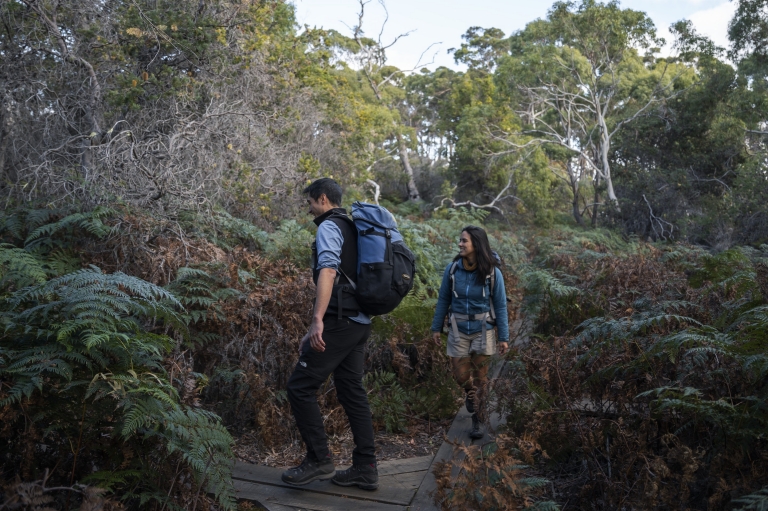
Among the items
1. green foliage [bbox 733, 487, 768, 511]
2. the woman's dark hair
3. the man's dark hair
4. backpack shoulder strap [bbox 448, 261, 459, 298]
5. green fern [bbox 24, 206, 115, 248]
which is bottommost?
green foliage [bbox 733, 487, 768, 511]

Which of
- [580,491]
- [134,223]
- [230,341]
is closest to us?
[580,491]

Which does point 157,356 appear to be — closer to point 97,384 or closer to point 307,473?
point 97,384

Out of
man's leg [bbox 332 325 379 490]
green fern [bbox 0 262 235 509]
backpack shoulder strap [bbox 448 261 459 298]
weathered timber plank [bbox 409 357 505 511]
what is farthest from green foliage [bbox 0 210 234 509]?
backpack shoulder strap [bbox 448 261 459 298]

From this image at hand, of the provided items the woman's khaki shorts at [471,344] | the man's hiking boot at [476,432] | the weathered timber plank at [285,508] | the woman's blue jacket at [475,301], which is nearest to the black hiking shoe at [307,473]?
the weathered timber plank at [285,508]

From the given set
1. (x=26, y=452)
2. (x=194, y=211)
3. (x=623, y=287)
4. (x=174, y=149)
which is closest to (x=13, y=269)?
(x=26, y=452)

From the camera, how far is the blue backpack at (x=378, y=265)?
4508mm

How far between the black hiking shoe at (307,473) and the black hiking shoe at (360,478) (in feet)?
0.30

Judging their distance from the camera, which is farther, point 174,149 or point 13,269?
point 174,149

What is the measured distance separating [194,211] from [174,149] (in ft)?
3.38

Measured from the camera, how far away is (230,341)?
5.85m

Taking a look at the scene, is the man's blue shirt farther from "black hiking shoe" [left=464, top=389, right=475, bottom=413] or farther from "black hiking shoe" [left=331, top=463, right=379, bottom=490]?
"black hiking shoe" [left=464, top=389, right=475, bottom=413]

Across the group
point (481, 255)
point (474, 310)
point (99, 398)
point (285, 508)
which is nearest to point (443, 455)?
point (474, 310)

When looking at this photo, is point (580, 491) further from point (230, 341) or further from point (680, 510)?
point (230, 341)

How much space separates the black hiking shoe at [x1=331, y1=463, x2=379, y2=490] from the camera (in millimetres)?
4684
